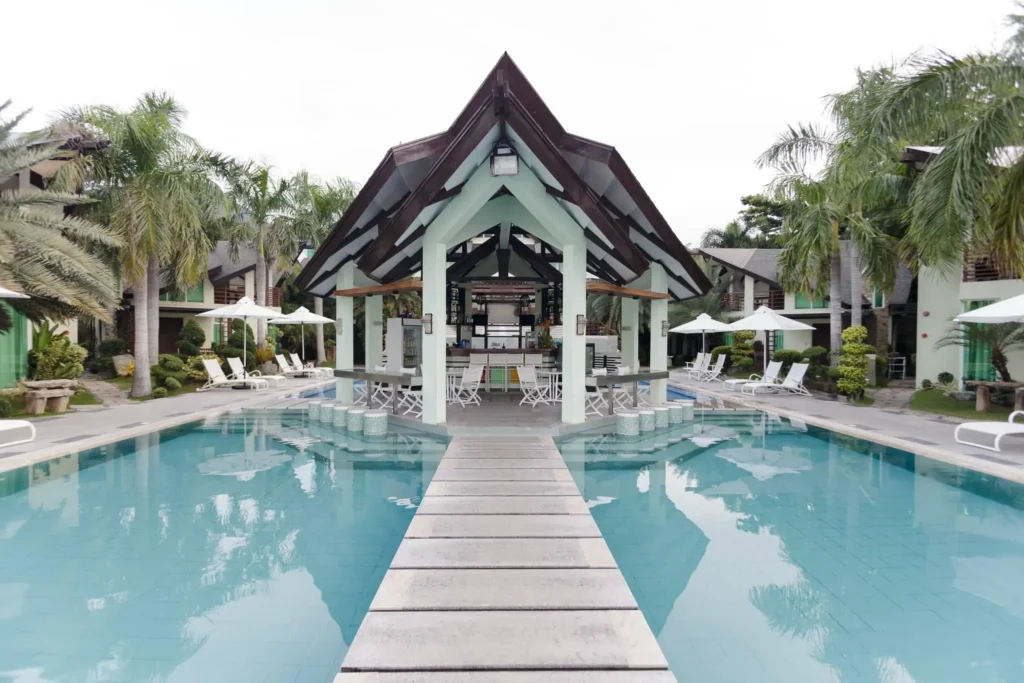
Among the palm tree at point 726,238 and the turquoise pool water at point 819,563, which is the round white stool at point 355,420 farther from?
the palm tree at point 726,238

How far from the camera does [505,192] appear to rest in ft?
34.6

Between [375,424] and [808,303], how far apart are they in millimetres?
22672

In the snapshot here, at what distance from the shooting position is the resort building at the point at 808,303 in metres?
21.2

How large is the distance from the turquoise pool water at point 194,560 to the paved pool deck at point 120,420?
1.49 feet

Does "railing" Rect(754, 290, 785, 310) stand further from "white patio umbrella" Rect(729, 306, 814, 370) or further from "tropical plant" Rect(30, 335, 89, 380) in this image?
"tropical plant" Rect(30, 335, 89, 380)

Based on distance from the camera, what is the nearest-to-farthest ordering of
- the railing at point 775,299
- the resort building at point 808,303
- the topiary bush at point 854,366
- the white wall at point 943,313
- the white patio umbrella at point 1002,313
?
the white patio umbrella at point 1002,313 → the topiary bush at point 854,366 → the white wall at point 943,313 → the resort building at point 808,303 → the railing at point 775,299

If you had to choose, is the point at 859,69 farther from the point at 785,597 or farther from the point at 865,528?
the point at 785,597

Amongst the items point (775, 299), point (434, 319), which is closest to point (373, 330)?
point (434, 319)

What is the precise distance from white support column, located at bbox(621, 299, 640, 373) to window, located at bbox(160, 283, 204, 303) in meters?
20.1

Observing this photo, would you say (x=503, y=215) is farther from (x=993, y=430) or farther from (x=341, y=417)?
(x=993, y=430)

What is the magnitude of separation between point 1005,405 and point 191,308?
29.8m

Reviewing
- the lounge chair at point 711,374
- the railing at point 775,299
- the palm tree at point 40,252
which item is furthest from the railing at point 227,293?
the railing at point 775,299

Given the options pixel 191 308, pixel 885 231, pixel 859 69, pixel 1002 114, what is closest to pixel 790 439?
pixel 1002 114

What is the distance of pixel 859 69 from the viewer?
55.1 feet
